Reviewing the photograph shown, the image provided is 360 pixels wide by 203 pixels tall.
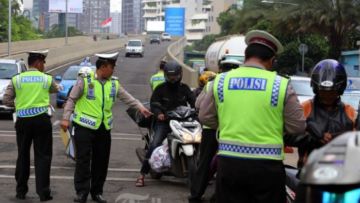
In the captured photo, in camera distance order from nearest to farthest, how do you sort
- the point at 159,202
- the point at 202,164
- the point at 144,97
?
1. the point at 202,164
2. the point at 159,202
3. the point at 144,97

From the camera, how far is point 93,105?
785 cm

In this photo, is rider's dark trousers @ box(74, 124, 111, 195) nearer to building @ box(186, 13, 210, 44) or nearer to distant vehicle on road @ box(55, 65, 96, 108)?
distant vehicle on road @ box(55, 65, 96, 108)

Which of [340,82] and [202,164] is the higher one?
[340,82]

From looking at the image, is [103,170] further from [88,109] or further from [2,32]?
[2,32]

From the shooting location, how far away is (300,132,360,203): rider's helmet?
197 centimetres

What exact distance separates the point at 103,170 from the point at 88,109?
755 millimetres

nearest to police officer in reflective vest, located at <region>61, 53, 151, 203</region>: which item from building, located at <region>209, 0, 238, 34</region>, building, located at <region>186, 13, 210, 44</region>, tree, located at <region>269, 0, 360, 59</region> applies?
tree, located at <region>269, 0, 360, 59</region>

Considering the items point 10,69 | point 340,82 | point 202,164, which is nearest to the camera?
point 340,82

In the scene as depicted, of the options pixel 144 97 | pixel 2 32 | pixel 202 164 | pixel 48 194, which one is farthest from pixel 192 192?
pixel 2 32

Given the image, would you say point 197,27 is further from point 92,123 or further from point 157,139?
point 92,123

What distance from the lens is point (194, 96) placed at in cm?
950

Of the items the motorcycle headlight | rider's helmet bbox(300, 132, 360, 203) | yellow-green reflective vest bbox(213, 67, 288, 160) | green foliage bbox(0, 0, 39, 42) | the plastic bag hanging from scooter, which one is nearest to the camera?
rider's helmet bbox(300, 132, 360, 203)

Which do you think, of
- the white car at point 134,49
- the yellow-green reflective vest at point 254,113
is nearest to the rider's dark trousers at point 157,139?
the yellow-green reflective vest at point 254,113

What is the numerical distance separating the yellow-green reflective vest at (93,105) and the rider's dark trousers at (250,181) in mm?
3648
